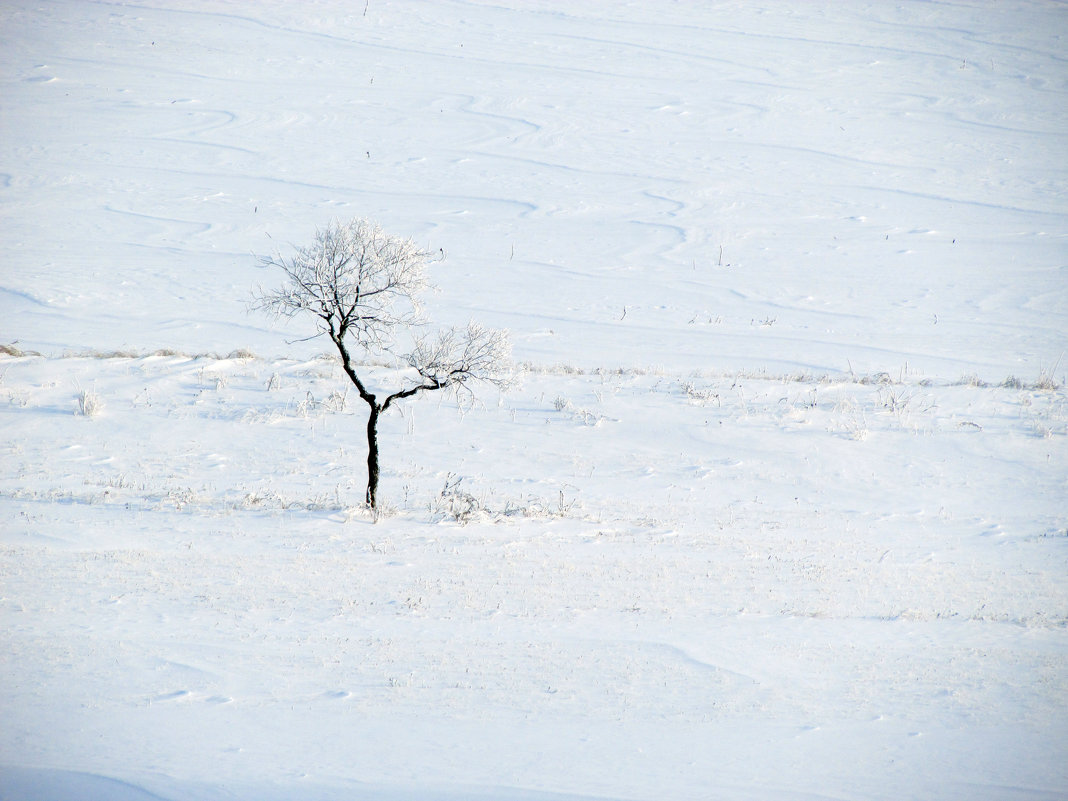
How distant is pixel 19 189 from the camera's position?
103 ft

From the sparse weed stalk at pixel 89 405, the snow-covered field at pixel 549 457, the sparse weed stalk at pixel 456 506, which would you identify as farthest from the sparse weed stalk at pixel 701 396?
the sparse weed stalk at pixel 89 405

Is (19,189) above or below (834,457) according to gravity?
above

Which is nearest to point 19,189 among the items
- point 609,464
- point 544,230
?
point 544,230

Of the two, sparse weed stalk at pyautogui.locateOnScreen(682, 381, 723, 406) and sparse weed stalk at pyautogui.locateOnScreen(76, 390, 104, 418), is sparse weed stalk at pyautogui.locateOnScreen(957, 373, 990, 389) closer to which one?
sparse weed stalk at pyautogui.locateOnScreen(682, 381, 723, 406)

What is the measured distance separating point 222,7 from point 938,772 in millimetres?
61595

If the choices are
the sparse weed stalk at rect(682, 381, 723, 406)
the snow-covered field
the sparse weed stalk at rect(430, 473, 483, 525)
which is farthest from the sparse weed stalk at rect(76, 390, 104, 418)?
the sparse weed stalk at rect(682, 381, 723, 406)

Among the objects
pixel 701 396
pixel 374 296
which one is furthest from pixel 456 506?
pixel 701 396

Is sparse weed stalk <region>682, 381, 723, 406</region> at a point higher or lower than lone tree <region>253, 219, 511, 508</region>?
lower

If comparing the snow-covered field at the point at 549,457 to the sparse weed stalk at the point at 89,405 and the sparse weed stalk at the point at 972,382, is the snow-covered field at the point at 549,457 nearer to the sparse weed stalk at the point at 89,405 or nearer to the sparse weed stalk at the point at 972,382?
the sparse weed stalk at the point at 89,405

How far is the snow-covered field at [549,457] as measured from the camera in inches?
224

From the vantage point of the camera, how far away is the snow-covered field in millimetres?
5688

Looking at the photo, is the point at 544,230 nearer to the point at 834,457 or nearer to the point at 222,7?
the point at 834,457

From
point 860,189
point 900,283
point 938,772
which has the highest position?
point 860,189

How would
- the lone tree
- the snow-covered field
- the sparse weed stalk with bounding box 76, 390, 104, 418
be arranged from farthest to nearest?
the sparse weed stalk with bounding box 76, 390, 104, 418 < the lone tree < the snow-covered field
